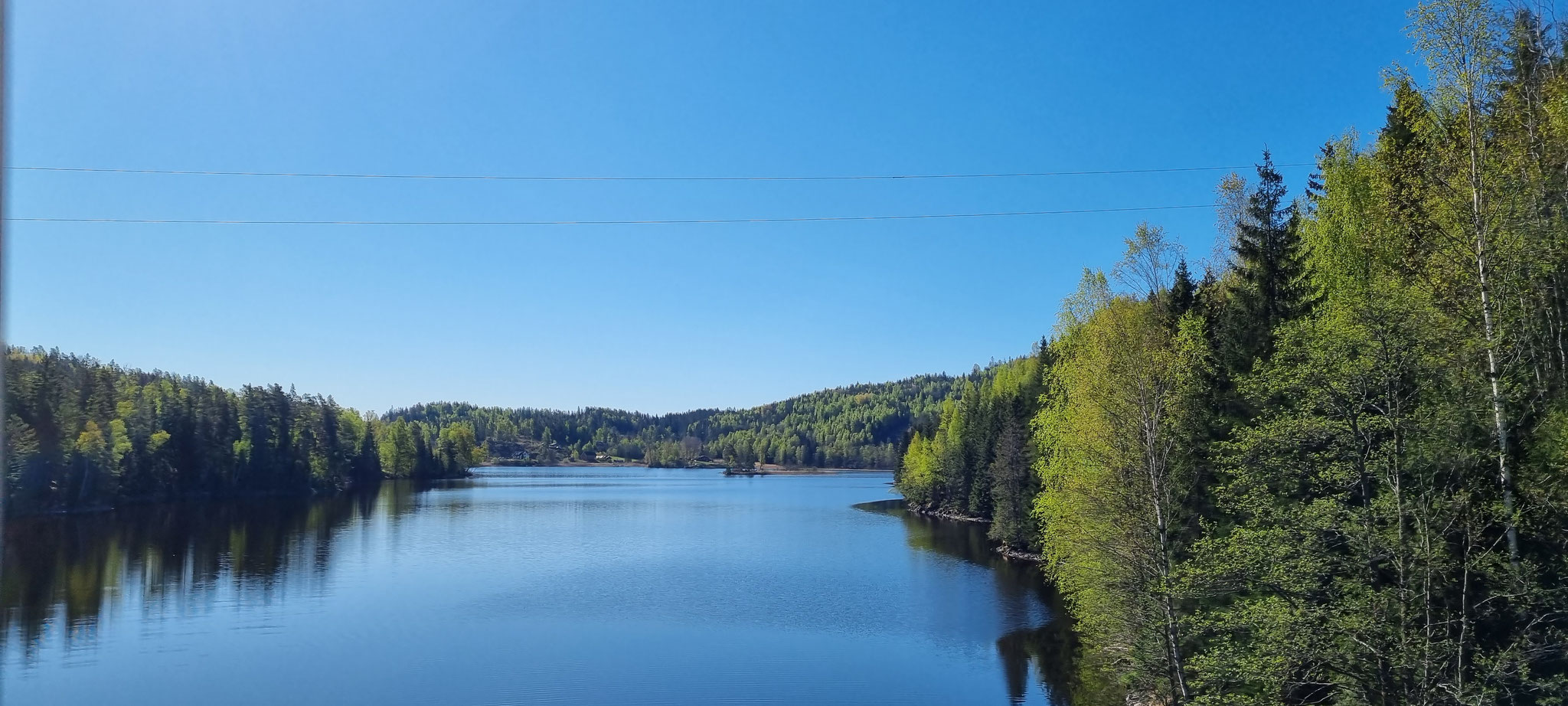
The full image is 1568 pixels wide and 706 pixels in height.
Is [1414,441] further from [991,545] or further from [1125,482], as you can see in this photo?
[991,545]

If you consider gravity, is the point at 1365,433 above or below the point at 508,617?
above

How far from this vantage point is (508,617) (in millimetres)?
37531

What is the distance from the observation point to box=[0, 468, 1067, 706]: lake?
89.7ft

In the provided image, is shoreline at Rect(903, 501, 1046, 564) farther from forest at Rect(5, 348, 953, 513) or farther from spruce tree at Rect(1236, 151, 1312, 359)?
forest at Rect(5, 348, 953, 513)

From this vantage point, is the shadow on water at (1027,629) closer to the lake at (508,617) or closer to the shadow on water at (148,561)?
the lake at (508,617)

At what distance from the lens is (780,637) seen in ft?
113

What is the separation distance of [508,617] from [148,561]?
1059 inches

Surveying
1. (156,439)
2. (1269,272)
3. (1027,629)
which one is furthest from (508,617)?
(156,439)

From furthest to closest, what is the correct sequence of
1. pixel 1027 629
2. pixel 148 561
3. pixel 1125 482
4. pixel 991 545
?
A: 1. pixel 991 545
2. pixel 148 561
3. pixel 1027 629
4. pixel 1125 482

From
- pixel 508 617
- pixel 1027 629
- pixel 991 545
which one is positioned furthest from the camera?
pixel 991 545

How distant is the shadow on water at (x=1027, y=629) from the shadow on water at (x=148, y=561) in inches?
1292

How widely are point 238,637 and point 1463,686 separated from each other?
1444 inches

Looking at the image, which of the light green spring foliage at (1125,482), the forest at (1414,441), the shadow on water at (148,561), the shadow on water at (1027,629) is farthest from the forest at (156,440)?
the forest at (1414,441)

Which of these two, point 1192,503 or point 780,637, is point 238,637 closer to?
point 780,637
